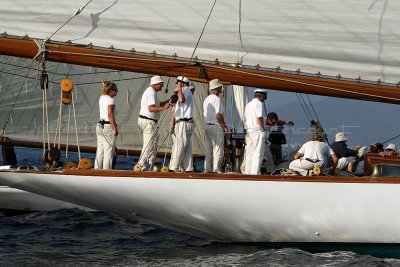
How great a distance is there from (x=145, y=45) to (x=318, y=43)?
93.7 inches

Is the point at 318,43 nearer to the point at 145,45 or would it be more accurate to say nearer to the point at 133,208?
the point at 145,45

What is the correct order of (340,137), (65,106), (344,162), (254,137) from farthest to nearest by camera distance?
(65,106)
(340,137)
(344,162)
(254,137)

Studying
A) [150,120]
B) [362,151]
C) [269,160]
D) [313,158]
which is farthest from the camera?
[362,151]

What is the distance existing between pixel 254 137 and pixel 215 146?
869mm

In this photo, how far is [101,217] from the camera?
19641mm

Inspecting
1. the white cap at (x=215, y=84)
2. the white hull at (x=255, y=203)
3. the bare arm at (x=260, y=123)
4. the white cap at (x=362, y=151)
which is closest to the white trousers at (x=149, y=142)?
the white hull at (x=255, y=203)

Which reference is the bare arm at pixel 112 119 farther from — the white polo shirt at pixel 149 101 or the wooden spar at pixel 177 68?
the wooden spar at pixel 177 68

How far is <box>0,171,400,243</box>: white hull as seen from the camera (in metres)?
14.2

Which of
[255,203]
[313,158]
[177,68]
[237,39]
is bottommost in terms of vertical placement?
[255,203]

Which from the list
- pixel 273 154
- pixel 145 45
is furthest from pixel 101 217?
pixel 145 45

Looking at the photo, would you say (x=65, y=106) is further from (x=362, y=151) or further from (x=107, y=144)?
(x=362, y=151)

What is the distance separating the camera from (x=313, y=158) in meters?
15.0

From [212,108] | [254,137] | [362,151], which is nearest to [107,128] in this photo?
[212,108]

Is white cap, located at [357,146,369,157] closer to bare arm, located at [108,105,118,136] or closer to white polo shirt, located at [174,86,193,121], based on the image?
white polo shirt, located at [174,86,193,121]
